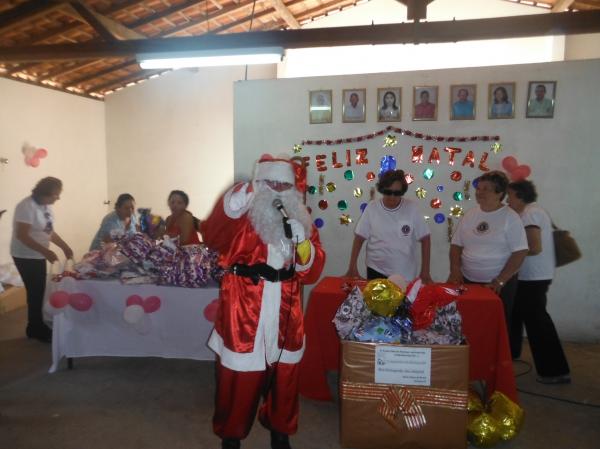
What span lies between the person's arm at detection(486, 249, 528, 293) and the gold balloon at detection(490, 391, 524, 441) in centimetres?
64

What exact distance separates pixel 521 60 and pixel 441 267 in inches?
163

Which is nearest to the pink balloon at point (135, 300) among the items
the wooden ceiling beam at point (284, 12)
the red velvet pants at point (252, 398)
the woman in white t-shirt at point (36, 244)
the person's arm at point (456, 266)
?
the woman in white t-shirt at point (36, 244)

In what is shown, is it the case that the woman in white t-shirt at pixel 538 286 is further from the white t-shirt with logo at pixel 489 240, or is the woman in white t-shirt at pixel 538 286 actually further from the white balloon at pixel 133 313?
the white balloon at pixel 133 313

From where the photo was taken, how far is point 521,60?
6.54 m

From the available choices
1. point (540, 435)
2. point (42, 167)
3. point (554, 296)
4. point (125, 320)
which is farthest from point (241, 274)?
point (42, 167)

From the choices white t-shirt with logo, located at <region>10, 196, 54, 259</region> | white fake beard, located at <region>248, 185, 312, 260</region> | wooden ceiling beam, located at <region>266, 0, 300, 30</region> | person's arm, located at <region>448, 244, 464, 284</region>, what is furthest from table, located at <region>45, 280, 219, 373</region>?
wooden ceiling beam, located at <region>266, 0, 300, 30</region>

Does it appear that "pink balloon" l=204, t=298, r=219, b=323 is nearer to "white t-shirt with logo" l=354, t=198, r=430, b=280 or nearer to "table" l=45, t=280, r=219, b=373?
"table" l=45, t=280, r=219, b=373

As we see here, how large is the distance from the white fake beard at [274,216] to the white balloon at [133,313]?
1.30m

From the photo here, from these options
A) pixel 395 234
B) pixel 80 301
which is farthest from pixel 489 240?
pixel 80 301

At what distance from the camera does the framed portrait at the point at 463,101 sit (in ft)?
12.9

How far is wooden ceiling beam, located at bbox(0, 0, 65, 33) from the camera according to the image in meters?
4.36

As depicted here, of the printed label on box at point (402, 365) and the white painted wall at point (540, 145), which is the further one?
the white painted wall at point (540, 145)

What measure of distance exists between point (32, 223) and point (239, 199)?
93.5 inches

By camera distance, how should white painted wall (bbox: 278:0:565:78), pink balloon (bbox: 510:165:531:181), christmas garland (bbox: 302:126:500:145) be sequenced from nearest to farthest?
pink balloon (bbox: 510:165:531:181) → christmas garland (bbox: 302:126:500:145) → white painted wall (bbox: 278:0:565:78)
